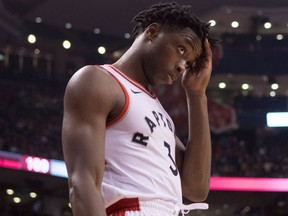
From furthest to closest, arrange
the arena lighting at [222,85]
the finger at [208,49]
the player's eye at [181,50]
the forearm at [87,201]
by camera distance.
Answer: the arena lighting at [222,85]
the finger at [208,49]
the player's eye at [181,50]
the forearm at [87,201]

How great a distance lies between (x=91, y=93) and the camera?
1899 mm

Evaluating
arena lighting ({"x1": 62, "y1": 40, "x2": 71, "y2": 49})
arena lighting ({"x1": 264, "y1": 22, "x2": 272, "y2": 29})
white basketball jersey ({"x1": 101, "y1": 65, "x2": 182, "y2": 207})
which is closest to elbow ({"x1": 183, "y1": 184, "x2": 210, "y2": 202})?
white basketball jersey ({"x1": 101, "y1": 65, "x2": 182, "y2": 207})

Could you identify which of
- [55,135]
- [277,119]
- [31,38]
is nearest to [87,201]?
[55,135]

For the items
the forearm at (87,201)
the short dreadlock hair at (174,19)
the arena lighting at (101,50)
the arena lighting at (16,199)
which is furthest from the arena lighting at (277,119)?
the forearm at (87,201)

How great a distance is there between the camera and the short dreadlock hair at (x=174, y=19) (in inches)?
83.4

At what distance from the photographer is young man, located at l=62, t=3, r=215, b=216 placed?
1854 millimetres

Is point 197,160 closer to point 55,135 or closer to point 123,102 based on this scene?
point 123,102

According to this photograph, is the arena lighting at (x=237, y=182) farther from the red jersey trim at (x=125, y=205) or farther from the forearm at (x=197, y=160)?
the red jersey trim at (x=125, y=205)

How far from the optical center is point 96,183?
182cm

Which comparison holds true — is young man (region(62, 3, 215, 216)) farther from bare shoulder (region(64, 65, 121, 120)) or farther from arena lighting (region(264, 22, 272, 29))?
arena lighting (region(264, 22, 272, 29))

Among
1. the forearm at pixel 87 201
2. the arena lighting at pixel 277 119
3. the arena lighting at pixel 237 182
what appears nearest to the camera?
the forearm at pixel 87 201

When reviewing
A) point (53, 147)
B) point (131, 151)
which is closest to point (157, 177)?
point (131, 151)

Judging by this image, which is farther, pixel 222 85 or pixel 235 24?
pixel 222 85

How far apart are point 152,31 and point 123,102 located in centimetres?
30
